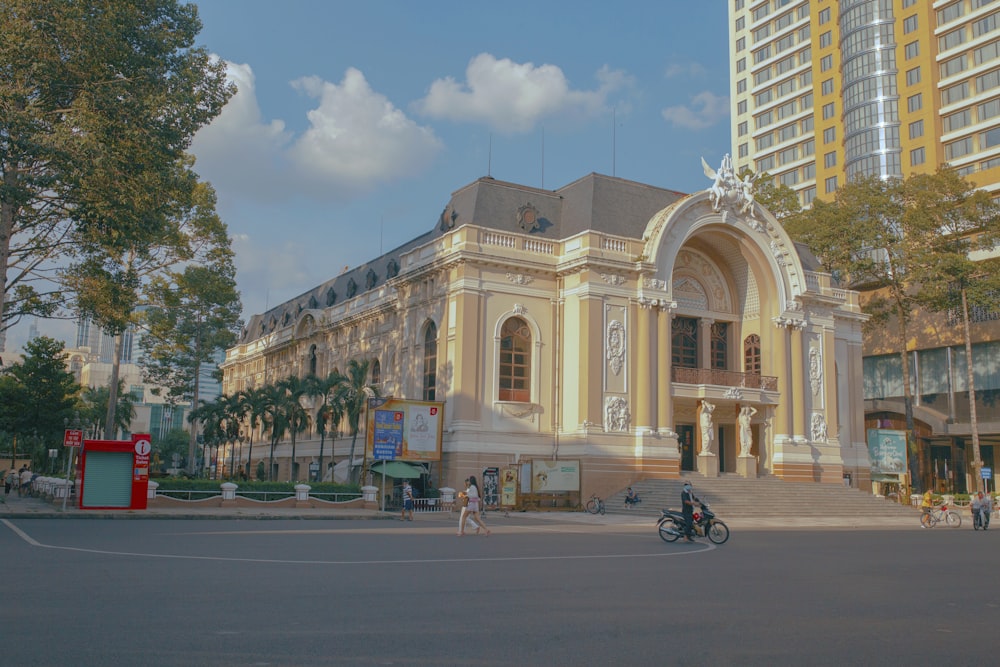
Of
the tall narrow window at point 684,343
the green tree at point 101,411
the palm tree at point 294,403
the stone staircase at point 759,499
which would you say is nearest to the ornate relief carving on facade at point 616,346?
the stone staircase at point 759,499

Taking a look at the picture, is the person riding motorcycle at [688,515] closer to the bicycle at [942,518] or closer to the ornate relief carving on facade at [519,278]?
the bicycle at [942,518]

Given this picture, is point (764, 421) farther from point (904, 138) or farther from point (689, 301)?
point (904, 138)

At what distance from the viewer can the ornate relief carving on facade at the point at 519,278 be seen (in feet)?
136

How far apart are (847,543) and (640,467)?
17.9m

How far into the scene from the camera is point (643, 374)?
1639 inches

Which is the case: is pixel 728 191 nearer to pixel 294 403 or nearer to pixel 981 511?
pixel 981 511

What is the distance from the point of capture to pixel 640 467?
133ft

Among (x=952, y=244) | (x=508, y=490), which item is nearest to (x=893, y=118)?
(x=952, y=244)

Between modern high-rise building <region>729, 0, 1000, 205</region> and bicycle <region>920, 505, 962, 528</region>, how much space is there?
39914 millimetres

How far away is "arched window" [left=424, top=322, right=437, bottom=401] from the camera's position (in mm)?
43375

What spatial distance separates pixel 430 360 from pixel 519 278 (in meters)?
6.13

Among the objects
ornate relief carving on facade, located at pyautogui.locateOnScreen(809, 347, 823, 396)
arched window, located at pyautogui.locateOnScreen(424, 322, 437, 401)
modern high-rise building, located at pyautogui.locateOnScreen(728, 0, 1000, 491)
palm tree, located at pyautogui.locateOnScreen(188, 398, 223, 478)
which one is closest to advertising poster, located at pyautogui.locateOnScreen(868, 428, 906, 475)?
modern high-rise building, located at pyautogui.locateOnScreen(728, 0, 1000, 491)

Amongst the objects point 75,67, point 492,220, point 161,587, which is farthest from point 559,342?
point 161,587

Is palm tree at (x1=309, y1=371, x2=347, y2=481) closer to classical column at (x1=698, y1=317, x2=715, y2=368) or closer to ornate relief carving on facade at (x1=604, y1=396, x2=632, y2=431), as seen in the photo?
ornate relief carving on facade at (x1=604, y1=396, x2=632, y2=431)
